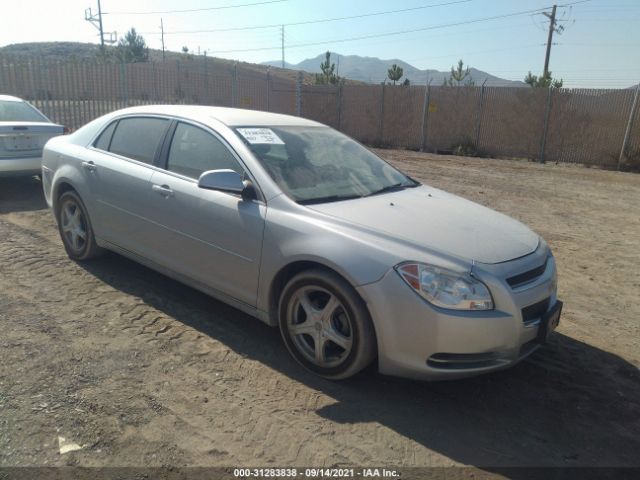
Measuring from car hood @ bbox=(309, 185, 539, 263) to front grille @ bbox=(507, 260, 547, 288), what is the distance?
0.12 meters

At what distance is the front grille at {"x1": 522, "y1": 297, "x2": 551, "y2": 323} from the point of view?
2938 millimetres

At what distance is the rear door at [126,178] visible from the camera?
4137 millimetres

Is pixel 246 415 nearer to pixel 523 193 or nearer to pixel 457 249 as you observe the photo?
pixel 457 249

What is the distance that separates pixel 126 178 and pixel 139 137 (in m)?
0.42

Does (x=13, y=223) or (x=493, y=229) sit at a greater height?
(x=493, y=229)

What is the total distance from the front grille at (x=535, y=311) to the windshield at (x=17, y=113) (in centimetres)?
796

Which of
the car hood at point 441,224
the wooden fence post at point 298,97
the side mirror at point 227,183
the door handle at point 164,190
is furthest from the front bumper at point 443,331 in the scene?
the wooden fence post at point 298,97

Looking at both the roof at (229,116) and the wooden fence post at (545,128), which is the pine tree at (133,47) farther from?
the roof at (229,116)

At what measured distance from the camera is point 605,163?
15.8m

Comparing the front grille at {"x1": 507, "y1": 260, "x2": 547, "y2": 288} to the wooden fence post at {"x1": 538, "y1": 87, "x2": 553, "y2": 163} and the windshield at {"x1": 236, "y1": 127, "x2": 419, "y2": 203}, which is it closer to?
the windshield at {"x1": 236, "y1": 127, "x2": 419, "y2": 203}

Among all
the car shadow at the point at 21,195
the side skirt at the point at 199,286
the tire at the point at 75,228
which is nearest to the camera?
the side skirt at the point at 199,286

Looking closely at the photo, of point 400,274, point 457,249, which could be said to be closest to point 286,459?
point 400,274

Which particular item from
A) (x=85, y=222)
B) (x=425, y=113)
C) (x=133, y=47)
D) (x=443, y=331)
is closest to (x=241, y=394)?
(x=443, y=331)

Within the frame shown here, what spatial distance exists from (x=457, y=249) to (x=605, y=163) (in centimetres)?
1546
